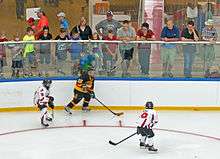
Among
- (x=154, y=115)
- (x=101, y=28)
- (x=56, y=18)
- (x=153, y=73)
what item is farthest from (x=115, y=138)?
(x=56, y=18)

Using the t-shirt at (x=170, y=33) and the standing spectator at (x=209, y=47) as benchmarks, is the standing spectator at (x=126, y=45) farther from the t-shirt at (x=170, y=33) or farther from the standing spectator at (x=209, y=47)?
the standing spectator at (x=209, y=47)

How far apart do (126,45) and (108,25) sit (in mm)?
699

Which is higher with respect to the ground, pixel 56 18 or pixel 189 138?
pixel 56 18

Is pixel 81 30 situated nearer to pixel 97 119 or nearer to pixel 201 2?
pixel 97 119

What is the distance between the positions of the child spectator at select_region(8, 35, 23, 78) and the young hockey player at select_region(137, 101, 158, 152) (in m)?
3.51

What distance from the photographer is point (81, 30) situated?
1359cm

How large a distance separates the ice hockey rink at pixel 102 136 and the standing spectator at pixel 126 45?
90 centimetres

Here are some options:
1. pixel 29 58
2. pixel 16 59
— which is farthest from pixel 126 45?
pixel 16 59

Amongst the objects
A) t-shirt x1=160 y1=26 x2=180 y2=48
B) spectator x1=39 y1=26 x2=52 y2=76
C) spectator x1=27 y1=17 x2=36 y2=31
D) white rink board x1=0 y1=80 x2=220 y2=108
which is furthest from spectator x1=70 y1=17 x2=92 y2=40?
t-shirt x1=160 y1=26 x2=180 y2=48

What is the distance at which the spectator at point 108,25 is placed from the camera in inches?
541

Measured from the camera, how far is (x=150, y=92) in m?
13.3

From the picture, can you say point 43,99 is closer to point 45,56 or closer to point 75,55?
point 45,56

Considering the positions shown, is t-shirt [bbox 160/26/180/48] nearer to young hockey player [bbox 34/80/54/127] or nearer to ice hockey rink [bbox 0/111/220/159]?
ice hockey rink [bbox 0/111/220/159]

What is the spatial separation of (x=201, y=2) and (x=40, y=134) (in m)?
5.66
